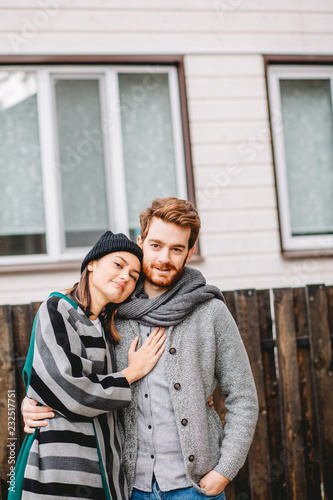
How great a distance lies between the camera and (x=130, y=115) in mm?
5863

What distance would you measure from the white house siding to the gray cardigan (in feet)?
9.98

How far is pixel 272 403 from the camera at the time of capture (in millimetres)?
3930

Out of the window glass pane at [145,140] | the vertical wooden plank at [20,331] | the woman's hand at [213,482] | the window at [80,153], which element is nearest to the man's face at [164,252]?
the woman's hand at [213,482]

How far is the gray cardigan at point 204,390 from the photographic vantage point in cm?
242

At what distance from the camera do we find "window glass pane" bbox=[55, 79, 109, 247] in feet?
18.5

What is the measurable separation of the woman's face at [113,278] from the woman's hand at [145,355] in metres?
0.22

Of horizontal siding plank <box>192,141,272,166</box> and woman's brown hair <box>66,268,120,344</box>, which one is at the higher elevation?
horizontal siding plank <box>192,141,272,166</box>

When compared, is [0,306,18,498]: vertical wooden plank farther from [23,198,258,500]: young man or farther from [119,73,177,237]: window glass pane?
[119,73,177,237]: window glass pane

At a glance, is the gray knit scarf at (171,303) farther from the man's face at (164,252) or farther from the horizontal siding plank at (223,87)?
the horizontal siding plank at (223,87)
